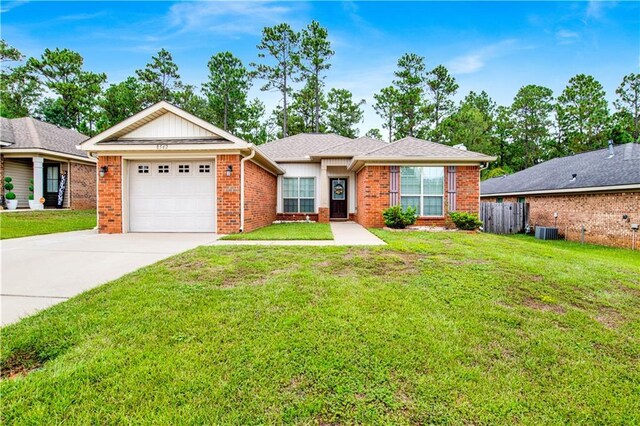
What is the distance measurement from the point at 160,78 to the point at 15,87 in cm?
1311

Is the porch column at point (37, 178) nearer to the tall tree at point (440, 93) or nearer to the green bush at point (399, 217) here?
the green bush at point (399, 217)

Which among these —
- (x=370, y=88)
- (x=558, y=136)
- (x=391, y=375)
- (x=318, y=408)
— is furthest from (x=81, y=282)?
(x=558, y=136)

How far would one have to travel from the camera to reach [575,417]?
6.96 feet

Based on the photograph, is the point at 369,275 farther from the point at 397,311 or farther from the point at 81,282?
the point at 81,282

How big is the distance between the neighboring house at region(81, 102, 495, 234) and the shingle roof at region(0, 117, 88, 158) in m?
7.53

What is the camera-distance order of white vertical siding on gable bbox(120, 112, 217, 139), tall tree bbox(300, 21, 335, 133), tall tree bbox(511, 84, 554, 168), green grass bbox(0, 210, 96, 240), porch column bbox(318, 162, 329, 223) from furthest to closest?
1. tall tree bbox(511, 84, 554, 168)
2. tall tree bbox(300, 21, 335, 133)
3. porch column bbox(318, 162, 329, 223)
4. white vertical siding on gable bbox(120, 112, 217, 139)
5. green grass bbox(0, 210, 96, 240)

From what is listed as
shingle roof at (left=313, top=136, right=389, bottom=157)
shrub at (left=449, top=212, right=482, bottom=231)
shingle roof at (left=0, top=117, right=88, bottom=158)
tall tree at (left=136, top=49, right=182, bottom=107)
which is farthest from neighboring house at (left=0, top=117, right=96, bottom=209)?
shrub at (left=449, top=212, right=482, bottom=231)

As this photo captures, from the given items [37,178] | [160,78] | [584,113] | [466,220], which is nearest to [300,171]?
[466,220]

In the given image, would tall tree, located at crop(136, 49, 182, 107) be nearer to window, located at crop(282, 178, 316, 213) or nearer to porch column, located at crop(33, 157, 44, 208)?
porch column, located at crop(33, 157, 44, 208)

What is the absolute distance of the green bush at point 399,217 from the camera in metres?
11.1

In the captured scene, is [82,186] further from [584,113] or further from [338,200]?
[584,113]

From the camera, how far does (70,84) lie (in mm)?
27547

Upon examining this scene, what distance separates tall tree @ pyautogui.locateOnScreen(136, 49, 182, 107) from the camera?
2962 cm

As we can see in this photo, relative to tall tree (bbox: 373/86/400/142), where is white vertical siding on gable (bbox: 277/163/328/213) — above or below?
below
